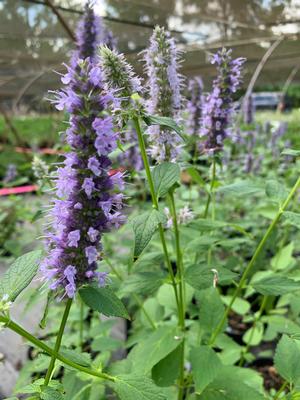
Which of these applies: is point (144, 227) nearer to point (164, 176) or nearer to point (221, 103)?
point (164, 176)

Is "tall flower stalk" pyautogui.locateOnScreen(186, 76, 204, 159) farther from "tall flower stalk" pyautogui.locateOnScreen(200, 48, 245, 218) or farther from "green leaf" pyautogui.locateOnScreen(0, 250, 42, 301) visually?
"green leaf" pyautogui.locateOnScreen(0, 250, 42, 301)

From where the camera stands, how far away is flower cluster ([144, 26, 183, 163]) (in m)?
1.65

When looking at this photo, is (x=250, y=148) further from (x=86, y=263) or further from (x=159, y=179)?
(x=86, y=263)

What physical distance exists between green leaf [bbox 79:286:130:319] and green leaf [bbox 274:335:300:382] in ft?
2.38

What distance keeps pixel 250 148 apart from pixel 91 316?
2506 mm

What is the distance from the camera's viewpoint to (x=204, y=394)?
5.49ft

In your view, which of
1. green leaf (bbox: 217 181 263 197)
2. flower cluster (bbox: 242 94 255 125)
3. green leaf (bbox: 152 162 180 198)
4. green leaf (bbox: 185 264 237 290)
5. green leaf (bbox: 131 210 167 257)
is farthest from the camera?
flower cluster (bbox: 242 94 255 125)

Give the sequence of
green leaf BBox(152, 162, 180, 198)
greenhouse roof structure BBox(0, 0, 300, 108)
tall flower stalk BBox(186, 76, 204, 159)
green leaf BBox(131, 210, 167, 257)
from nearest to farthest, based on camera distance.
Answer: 1. green leaf BBox(131, 210, 167, 257)
2. green leaf BBox(152, 162, 180, 198)
3. tall flower stalk BBox(186, 76, 204, 159)
4. greenhouse roof structure BBox(0, 0, 300, 108)

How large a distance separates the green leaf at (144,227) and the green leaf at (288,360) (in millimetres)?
706

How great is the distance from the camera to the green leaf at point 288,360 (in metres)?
1.52

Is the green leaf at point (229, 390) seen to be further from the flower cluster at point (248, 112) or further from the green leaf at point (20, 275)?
the flower cluster at point (248, 112)

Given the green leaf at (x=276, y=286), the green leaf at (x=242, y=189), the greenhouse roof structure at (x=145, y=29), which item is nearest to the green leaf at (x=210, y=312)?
the green leaf at (x=276, y=286)

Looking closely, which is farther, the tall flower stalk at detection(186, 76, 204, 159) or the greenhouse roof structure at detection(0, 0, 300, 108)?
the greenhouse roof structure at detection(0, 0, 300, 108)

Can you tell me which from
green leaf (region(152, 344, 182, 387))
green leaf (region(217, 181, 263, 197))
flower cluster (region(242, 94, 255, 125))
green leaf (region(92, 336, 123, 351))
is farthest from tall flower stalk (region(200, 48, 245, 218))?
flower cluster (region(242, 94, 255, 125))
